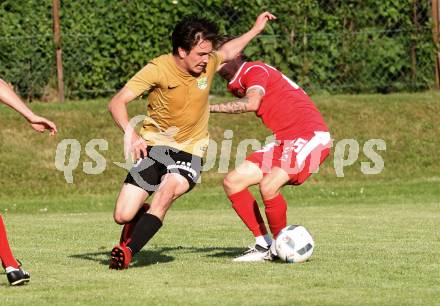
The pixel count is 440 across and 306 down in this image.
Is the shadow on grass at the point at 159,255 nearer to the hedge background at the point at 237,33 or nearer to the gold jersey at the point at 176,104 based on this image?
the gold jersey at the point at 176,104

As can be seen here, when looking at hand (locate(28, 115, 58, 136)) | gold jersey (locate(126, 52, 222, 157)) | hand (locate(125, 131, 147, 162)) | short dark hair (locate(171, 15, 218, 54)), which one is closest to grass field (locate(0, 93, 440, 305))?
hand (locate(125, 131, 147, 162))

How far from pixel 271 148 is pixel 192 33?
145 cm

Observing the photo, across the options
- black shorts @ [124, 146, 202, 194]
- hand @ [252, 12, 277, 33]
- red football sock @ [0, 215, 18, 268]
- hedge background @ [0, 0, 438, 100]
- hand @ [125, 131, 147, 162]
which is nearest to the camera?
red football sock @ [0, 215, 18, 268]

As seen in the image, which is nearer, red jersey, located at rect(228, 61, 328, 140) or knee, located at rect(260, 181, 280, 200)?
knee, located at rect(260, 181, 280, 200)

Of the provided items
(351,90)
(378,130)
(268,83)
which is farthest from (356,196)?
(268,83)

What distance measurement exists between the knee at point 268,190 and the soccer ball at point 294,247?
420mm

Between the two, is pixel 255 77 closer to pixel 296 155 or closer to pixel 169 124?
pixel 296 155

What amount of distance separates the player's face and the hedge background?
12632 mm

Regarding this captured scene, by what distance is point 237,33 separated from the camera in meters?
23.5

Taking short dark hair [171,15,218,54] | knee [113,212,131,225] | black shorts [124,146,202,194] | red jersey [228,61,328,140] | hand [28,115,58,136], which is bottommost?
knee [113,212,131,225]

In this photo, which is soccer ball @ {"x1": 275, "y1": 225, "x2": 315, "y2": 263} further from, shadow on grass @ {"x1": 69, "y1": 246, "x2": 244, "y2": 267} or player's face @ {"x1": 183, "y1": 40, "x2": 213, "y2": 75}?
player's face @ {"x1": 183, "y1": 40, "x2": 213, "y2": 75}

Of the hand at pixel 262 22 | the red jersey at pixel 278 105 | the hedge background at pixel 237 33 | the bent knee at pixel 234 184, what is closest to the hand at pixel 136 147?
the bent knee at pixel 234 184

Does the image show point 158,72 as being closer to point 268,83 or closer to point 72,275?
point 268,83

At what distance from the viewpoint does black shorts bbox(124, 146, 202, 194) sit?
11.1 metres
